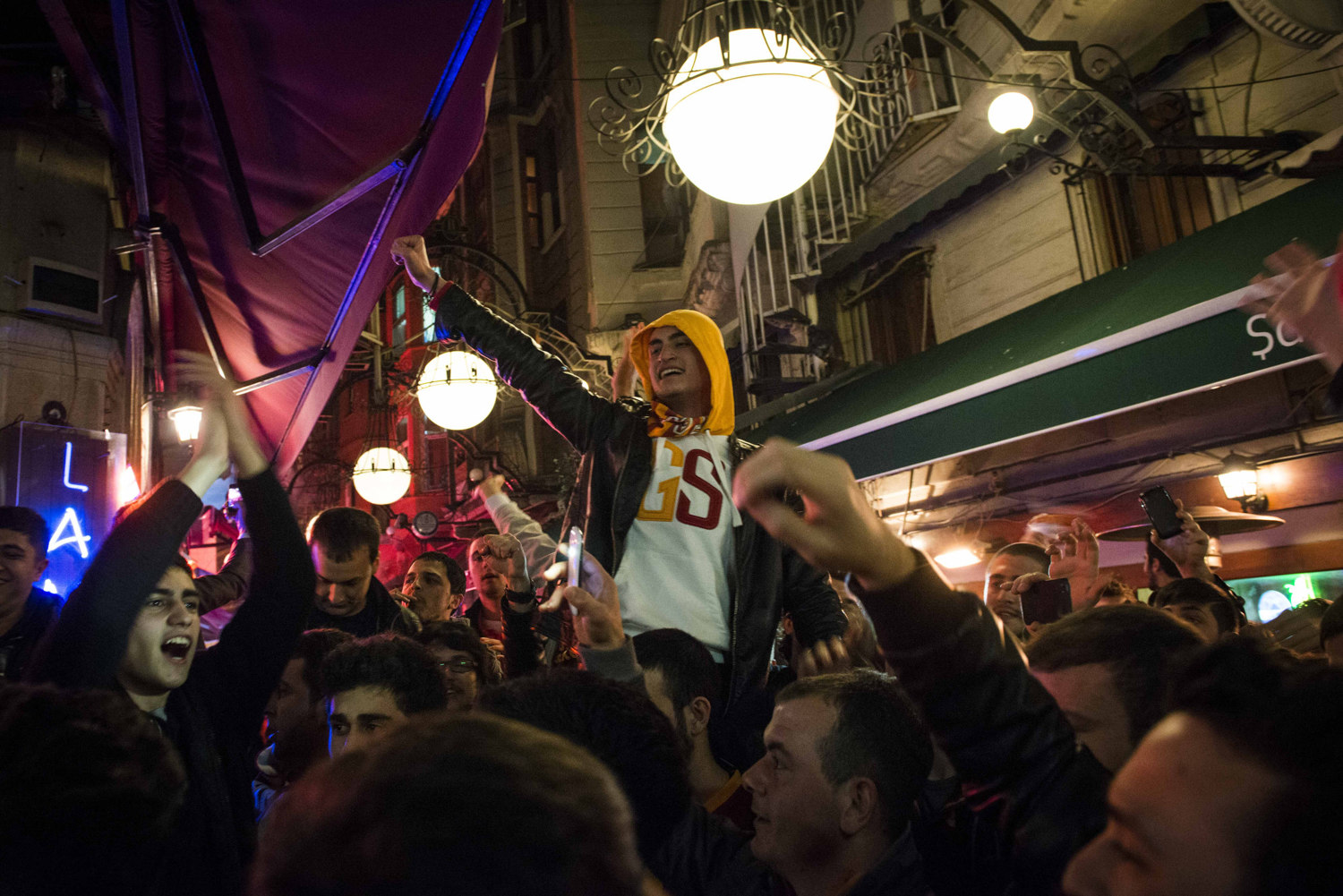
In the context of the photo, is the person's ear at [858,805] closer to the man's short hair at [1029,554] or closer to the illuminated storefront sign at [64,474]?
the man's short hair at [1029,554]

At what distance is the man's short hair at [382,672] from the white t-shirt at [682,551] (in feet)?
2.28

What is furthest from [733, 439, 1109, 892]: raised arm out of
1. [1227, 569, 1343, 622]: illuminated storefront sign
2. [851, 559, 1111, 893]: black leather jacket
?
[1227, 569, 1343, 622]: illuminated storefront sign

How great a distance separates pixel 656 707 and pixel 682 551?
1247mm

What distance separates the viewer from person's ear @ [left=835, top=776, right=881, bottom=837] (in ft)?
7.07

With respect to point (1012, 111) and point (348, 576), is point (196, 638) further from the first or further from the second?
point (1012, 111)

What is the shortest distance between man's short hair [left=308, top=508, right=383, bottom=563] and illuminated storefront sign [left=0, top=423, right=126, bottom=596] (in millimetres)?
3293

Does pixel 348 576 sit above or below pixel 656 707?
above

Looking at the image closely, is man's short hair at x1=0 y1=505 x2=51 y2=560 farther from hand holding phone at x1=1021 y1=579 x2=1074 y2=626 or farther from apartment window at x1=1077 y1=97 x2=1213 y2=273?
apartment window at x1=1077 y1=97 x2=1213 y2=273

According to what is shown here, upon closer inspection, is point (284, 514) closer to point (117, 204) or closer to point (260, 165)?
point (260, 165)

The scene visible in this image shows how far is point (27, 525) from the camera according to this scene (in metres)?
3.44

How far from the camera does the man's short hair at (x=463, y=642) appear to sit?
384cm

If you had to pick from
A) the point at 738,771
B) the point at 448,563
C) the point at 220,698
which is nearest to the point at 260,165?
the point at 220,698

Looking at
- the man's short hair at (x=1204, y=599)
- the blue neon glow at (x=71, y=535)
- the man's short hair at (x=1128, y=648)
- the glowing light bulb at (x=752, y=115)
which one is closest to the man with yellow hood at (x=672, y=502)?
the glowing light bulb at (x=752, y=115)

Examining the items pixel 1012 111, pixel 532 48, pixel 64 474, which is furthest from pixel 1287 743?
pixel 532 48
